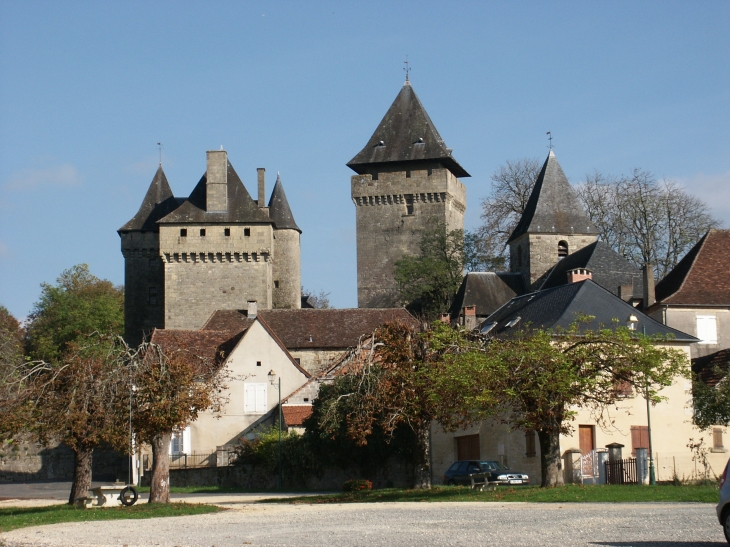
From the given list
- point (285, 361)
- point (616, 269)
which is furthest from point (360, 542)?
point (616, 269)

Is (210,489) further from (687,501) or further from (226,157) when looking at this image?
(226,157)

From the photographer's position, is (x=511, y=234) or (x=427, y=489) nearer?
(x=427, y=489)

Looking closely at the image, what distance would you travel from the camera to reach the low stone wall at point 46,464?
46.6 m

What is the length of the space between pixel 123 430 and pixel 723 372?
693 inches

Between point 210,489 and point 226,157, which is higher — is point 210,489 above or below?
below

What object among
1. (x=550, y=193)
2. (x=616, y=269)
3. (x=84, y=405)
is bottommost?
(x=84, y=405)

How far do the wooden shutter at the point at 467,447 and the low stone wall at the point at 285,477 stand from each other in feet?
6.92

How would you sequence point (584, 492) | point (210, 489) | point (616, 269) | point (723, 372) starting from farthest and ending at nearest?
point (616, 269)
point (210, 489)
point (723, 372)
point (584, 492)

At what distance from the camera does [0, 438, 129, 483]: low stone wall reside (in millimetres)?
46562

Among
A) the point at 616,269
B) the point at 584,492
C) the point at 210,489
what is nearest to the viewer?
the point at 584,492

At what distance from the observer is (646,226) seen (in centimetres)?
5769

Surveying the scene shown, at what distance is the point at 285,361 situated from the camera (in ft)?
136

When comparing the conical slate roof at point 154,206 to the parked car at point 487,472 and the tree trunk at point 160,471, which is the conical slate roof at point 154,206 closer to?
the parked car at point 487,472

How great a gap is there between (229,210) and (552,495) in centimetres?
4115
